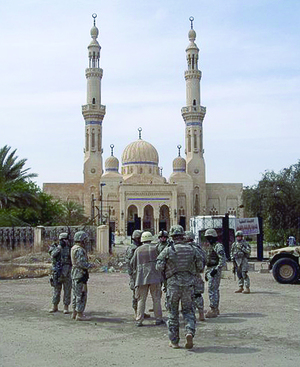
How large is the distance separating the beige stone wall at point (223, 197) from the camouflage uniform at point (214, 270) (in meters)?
55.2

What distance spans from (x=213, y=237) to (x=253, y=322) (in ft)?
4.98

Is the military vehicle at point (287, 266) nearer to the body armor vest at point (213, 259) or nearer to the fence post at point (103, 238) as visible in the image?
the body armor vest at point (213, 259)

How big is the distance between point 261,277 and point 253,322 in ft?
25.1

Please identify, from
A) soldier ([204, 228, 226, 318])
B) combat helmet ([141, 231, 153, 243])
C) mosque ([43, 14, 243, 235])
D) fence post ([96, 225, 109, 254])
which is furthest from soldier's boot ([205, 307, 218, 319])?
mosque ([43, 14, 243, 235])

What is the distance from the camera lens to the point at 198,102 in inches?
2489

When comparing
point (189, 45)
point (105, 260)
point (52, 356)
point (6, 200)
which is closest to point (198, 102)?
point (189, 45)

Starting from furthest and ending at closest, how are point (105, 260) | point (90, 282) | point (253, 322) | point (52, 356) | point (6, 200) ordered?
point (6, 200)
point (105, 260)
point (90, 282)
point (253, 322)
point (52, 356)

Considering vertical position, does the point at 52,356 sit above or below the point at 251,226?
below

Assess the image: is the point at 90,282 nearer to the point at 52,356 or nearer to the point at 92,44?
the point at 52,356

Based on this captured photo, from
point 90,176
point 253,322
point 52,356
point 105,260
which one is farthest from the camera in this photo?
point 90,176

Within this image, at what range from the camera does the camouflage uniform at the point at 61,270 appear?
9.05 metres

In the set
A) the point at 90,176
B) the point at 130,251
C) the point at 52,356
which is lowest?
the point at 52,356

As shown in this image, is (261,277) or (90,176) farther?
(90,176)

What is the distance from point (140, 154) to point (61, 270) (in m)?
56.7
